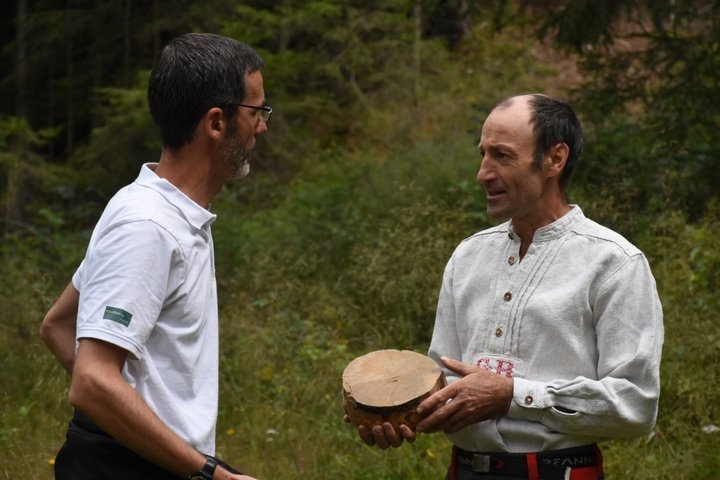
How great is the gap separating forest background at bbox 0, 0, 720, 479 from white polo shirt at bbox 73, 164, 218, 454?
2.90 m

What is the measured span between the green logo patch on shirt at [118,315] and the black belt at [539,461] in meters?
1.13

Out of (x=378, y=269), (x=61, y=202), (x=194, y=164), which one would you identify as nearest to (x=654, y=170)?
(x=378, y=269)

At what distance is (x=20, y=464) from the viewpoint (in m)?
5.64

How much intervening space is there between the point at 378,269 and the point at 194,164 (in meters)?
4.94

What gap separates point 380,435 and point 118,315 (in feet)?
3.00

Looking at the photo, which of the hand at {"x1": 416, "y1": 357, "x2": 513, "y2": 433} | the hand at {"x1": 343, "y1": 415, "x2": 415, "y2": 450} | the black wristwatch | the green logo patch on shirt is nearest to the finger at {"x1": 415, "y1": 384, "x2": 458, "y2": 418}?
the hand at {"x1": 416, "y1": 357, "x2": 513, "y2": 433}

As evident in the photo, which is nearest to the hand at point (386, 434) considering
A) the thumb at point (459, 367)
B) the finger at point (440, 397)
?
the finger at point (440, 397)

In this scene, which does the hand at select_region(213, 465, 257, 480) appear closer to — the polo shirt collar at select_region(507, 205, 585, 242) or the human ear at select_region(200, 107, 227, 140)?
the human ear at select_region(200, 107, 227, 140)

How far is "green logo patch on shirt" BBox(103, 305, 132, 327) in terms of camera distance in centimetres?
252

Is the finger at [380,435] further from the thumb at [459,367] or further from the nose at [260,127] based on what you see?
the nose at [260,127]

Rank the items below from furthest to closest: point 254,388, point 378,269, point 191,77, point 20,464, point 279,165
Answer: point 279,165 → point 378,269 → point 254,388 → point 20,464 → point 191,77

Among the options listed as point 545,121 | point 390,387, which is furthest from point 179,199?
point 545,121

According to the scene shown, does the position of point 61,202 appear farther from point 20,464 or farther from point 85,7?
point 20,464

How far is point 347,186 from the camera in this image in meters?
10.2
